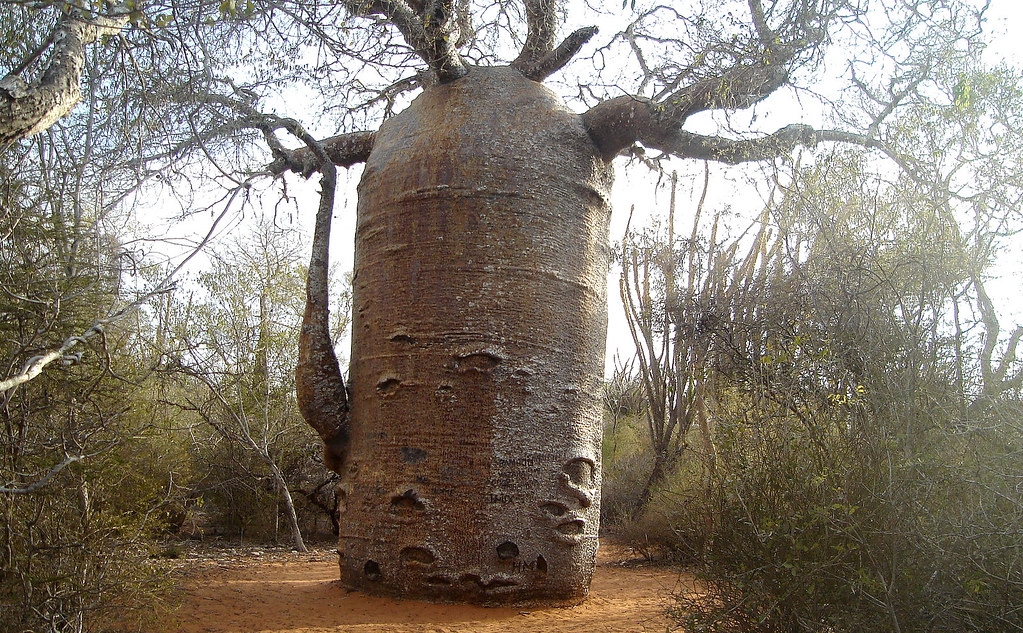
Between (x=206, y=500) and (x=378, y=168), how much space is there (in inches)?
176

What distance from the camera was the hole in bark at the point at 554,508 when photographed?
12.4 ft

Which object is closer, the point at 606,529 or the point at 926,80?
the point at 926,80

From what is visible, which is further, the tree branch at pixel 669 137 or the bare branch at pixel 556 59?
the bare branch at pixel 556 59

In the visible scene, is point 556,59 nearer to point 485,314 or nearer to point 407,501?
point 485,314

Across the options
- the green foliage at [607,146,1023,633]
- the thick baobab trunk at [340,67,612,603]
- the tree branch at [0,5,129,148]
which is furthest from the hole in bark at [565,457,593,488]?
the tree branch at [0,5,129,148]

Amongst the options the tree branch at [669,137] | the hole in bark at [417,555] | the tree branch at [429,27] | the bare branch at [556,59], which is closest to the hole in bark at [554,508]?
the hole in bark at [417,555]

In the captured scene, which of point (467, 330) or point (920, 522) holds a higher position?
point (467, 330)

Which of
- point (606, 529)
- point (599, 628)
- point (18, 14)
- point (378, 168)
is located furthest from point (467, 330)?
point (606, 529)

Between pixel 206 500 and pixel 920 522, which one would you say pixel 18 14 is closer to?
pixel 920 522

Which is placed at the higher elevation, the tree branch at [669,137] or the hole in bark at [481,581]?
the tree branch at [669,137]

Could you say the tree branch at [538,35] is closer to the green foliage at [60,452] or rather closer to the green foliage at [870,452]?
the green foliage at [870,452]

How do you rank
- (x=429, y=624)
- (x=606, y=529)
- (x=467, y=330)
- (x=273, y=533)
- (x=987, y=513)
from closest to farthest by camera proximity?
(x=987, y=513), (x=429, y=624), (x=467, y=330), (x=273, y=533), (x=606, y=529)

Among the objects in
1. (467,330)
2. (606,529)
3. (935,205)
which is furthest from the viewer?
(606,529)

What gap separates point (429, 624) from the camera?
3404mm
